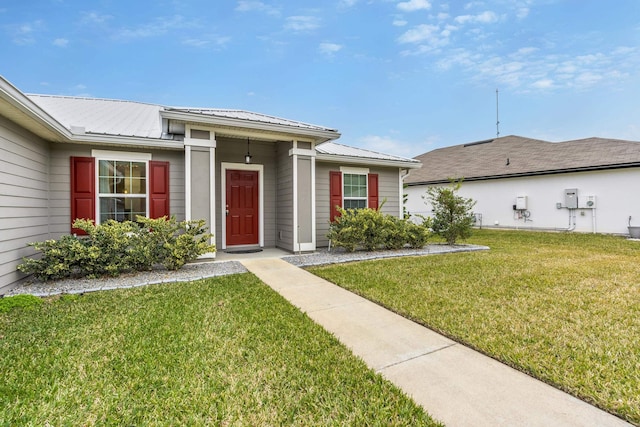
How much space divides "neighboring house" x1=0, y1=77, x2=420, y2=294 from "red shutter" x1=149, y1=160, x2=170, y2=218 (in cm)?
2

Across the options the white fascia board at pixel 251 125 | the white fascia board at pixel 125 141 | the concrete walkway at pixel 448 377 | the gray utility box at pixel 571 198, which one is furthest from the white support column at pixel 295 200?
the gray utility box at pixel 571 198

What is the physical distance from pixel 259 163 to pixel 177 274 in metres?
3.82

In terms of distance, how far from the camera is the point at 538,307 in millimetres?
3477

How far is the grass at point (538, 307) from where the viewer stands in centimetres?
213

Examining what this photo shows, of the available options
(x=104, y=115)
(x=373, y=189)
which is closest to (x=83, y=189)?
(x=104, y=115)

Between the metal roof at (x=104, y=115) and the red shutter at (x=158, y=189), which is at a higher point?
the metal roof at (x=104, y=115)

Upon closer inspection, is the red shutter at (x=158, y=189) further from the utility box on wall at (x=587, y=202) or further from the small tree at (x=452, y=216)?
the utility box on wall at (x=587, y=202)

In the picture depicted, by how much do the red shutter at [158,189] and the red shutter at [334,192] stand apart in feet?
13.5

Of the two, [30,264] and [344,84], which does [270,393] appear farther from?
[344,84]

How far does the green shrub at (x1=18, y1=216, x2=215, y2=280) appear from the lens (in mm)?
4516

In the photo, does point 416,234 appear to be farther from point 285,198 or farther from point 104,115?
point 104,115

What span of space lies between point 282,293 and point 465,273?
3.29m

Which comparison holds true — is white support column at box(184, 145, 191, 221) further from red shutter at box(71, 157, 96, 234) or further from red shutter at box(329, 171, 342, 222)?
red shutter at box(329, 171, 342, 222)

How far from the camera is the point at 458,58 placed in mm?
11773
